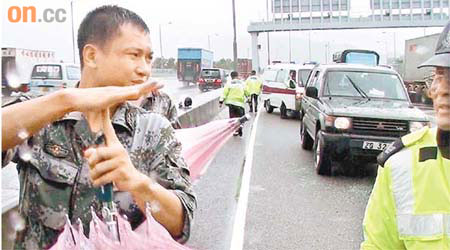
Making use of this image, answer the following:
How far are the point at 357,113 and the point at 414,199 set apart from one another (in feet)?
16.1

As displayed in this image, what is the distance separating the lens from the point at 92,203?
1.00 meters

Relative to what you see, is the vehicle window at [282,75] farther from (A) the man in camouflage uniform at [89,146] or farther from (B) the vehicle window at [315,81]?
(A) the man in camouflage uniform at [89,146]

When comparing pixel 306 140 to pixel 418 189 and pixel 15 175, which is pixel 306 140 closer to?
pixel 15 175

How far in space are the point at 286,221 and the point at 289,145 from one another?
4.74 meters

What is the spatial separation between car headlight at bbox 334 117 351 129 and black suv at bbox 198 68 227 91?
54.0 ft

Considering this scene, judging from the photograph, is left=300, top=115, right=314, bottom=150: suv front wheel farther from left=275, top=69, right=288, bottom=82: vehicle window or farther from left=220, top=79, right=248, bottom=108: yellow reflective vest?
left=275, top=69, right=288, bottom=82: vehicle window

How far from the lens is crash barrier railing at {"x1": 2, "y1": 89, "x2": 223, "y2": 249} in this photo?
3.75 ft

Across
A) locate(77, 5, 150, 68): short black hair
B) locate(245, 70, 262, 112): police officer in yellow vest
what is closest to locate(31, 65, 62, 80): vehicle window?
locate(77, 5, 150, 68): short black hair

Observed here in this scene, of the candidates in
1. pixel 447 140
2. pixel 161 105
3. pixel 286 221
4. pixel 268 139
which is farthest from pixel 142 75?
pixel 268 139

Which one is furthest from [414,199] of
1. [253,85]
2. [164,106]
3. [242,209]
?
[253,85]

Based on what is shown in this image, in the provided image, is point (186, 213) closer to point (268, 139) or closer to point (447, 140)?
point (447, 140)

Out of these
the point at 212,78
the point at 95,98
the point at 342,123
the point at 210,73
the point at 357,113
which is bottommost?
the point at 342,123

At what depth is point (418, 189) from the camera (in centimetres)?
110

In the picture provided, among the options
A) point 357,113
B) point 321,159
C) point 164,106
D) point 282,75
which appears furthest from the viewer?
point 282,75
